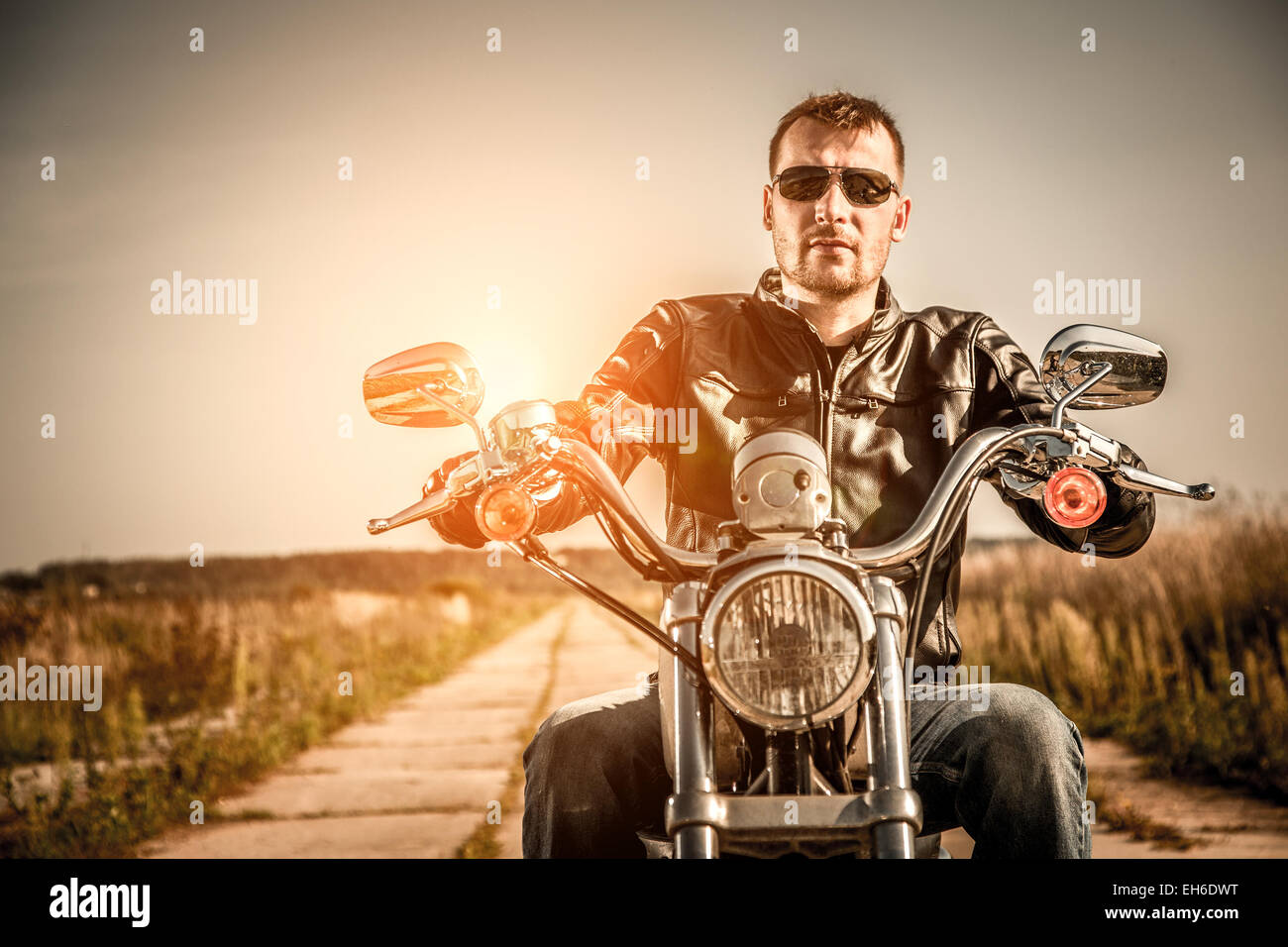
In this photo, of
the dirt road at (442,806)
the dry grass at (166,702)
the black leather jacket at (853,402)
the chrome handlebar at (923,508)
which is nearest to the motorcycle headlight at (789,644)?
the chrome handlebar at (923,508)

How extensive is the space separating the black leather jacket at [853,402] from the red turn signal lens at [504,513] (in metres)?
0.59

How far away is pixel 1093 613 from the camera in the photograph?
738 cm

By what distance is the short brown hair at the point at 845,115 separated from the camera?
7.68 feet

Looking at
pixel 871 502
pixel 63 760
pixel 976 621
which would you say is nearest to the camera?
pixel 871 502

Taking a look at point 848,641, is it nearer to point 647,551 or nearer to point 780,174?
point 647,551

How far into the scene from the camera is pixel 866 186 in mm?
2227

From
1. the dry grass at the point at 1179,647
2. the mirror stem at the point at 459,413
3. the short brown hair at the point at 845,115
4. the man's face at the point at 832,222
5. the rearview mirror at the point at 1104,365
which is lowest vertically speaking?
the dry grass at the point at 1179,647

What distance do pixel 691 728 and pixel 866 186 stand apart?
122 cm

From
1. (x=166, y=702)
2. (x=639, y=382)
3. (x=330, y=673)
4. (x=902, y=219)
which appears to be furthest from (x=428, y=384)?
(x=330, y=673)

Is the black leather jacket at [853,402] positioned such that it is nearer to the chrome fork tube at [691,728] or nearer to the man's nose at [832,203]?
the man's nose at [832,203]

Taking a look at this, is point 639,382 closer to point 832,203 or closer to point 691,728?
point 832,203

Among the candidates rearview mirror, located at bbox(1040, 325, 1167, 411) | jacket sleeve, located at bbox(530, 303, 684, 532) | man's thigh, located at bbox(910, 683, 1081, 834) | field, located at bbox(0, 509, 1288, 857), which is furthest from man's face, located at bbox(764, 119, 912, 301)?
field, located at bbox(0, 509, 1288, 857)

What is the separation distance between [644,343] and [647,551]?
2.83 feet
